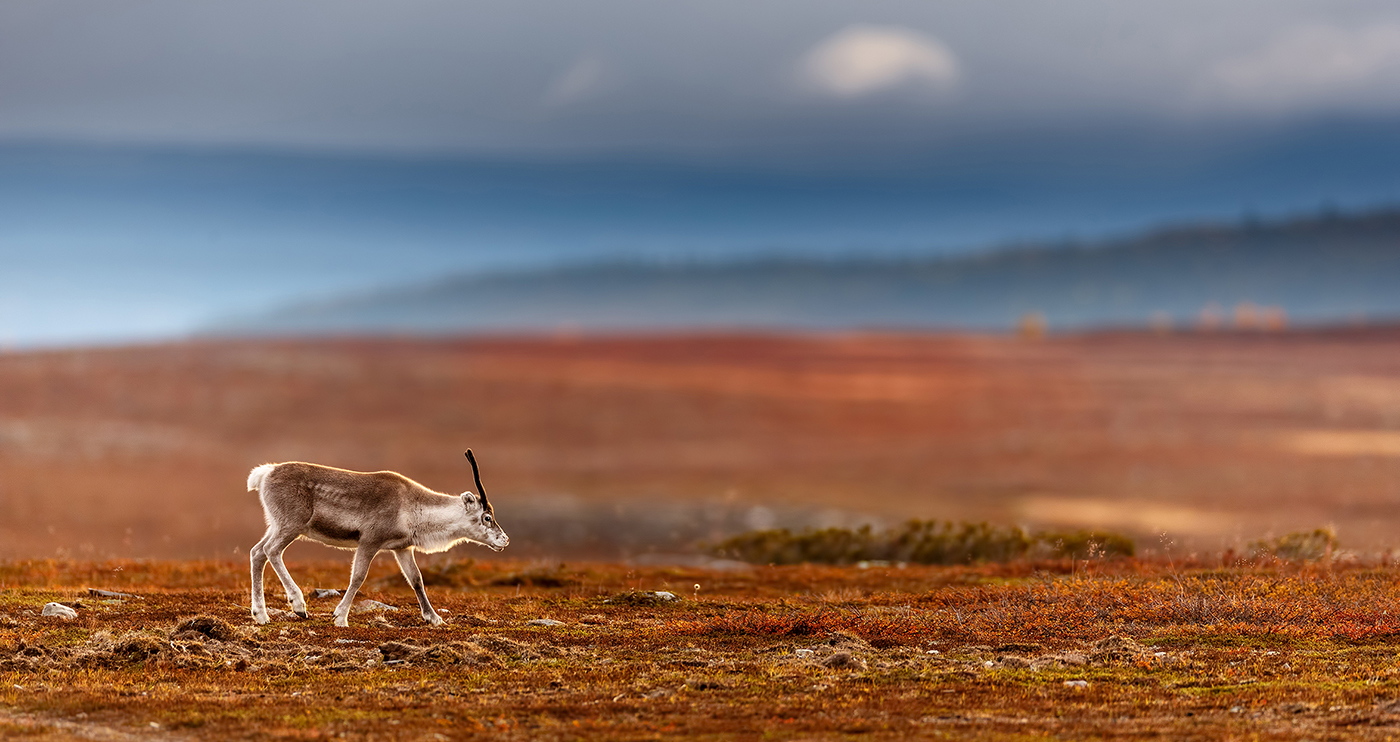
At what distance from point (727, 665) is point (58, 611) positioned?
10779 millimetres

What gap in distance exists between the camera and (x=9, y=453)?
291 ft

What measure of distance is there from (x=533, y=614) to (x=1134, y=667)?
9.58 metres

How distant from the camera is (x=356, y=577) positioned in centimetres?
1880

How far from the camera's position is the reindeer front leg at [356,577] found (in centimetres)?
1858

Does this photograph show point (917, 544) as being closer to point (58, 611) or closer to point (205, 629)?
point (58, 611)

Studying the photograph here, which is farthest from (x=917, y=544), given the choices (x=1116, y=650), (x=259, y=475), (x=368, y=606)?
(x=259, y=475)

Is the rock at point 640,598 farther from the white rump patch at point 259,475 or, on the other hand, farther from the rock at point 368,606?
the white rump patch at point 259,475

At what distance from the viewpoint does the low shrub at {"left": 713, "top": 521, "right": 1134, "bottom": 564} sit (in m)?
40.2

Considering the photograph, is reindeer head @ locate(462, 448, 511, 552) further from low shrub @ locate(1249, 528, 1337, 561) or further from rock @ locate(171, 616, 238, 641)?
low shrub @ locate(1249, 528, 1337, 561)

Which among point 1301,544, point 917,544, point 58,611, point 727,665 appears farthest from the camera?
point 917,544

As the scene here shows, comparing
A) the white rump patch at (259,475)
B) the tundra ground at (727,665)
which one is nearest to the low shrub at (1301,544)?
the tundra ground at (727,665)

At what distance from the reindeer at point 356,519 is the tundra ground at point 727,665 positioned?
80 cm

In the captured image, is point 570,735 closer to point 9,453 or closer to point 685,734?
point 685,734

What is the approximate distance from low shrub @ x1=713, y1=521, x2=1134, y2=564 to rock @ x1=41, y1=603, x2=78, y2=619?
23.2 meters
